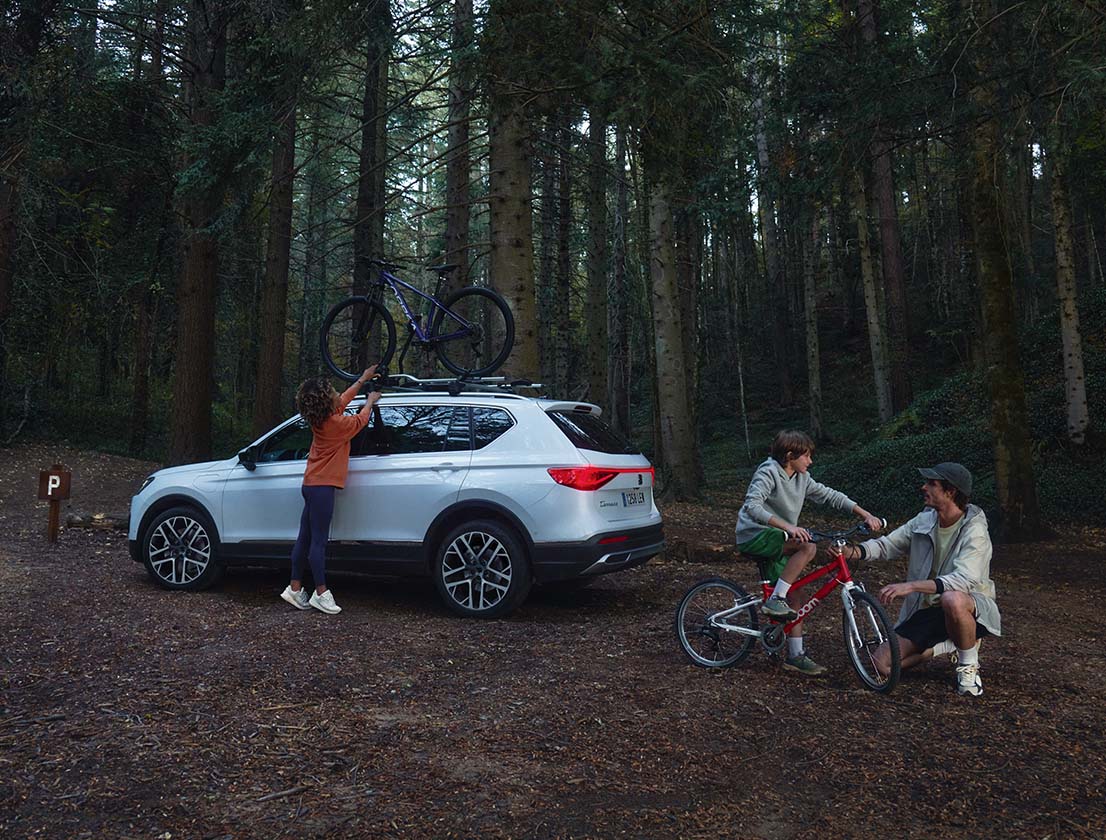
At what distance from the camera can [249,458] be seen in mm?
8414

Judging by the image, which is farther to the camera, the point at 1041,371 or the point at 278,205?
the point at 1041,371

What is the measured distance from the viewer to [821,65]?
560 inches

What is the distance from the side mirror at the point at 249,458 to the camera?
328 inches

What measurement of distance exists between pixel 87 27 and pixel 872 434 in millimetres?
21842

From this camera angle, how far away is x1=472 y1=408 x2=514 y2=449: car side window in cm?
754

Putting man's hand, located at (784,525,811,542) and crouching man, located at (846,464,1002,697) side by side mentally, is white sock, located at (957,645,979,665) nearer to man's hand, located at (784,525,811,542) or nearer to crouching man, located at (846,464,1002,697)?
crouching man, located at (846,464,1002,697)

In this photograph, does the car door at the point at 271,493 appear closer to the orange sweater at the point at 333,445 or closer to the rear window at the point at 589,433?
the orange sweater at the point at 333,445

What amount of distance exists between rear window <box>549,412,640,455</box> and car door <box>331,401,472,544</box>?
85cm

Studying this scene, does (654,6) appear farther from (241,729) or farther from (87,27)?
(87,27)

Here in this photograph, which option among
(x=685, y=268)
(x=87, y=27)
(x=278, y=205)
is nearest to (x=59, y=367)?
(x=87, y=27)

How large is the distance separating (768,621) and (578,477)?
1807 mm

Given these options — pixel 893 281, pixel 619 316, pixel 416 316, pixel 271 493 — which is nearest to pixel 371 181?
pixel 619 316

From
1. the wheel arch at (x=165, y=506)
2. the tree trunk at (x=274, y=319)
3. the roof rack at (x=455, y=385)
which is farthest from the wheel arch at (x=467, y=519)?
the tree trunk at (x=274, y=319)

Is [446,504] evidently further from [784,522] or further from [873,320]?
[873,320]
